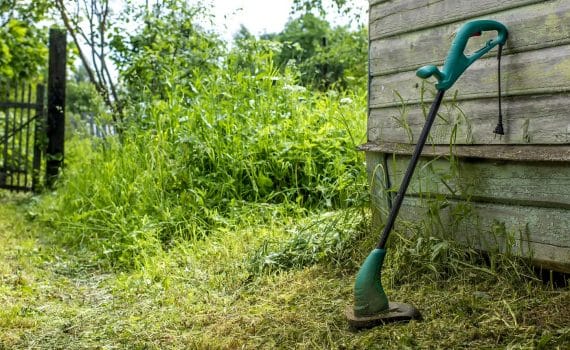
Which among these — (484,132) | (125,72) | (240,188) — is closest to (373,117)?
(484,132)

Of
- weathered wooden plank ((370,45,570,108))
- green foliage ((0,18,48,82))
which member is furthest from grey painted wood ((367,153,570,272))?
green foliage ((0,18,48,82))

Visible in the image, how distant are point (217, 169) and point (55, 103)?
4.23 meters

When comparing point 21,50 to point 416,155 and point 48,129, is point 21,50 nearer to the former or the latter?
point 48,129

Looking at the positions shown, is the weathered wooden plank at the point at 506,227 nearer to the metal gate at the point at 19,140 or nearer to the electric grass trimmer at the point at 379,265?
the electric grass trimmer at the point at 379,265

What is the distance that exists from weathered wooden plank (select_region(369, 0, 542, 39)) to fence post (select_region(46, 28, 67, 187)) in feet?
19.7

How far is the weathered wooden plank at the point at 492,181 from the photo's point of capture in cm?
271

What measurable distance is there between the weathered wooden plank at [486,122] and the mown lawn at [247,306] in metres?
0.58

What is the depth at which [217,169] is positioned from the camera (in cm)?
542

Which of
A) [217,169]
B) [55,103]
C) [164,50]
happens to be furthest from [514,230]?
[55,103]

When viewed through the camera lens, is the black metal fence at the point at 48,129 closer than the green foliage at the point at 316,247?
No

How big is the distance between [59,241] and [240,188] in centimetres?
160

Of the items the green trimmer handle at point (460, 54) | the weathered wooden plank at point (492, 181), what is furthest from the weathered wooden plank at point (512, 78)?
the weathered wooden plank at point (492, 181)

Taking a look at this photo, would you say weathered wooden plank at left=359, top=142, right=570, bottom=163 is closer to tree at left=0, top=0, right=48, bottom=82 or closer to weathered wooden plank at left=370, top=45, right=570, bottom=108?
weathered wooden plank at left=370, top=45, right=570, bottom=108

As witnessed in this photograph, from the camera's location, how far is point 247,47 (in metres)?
6.92
